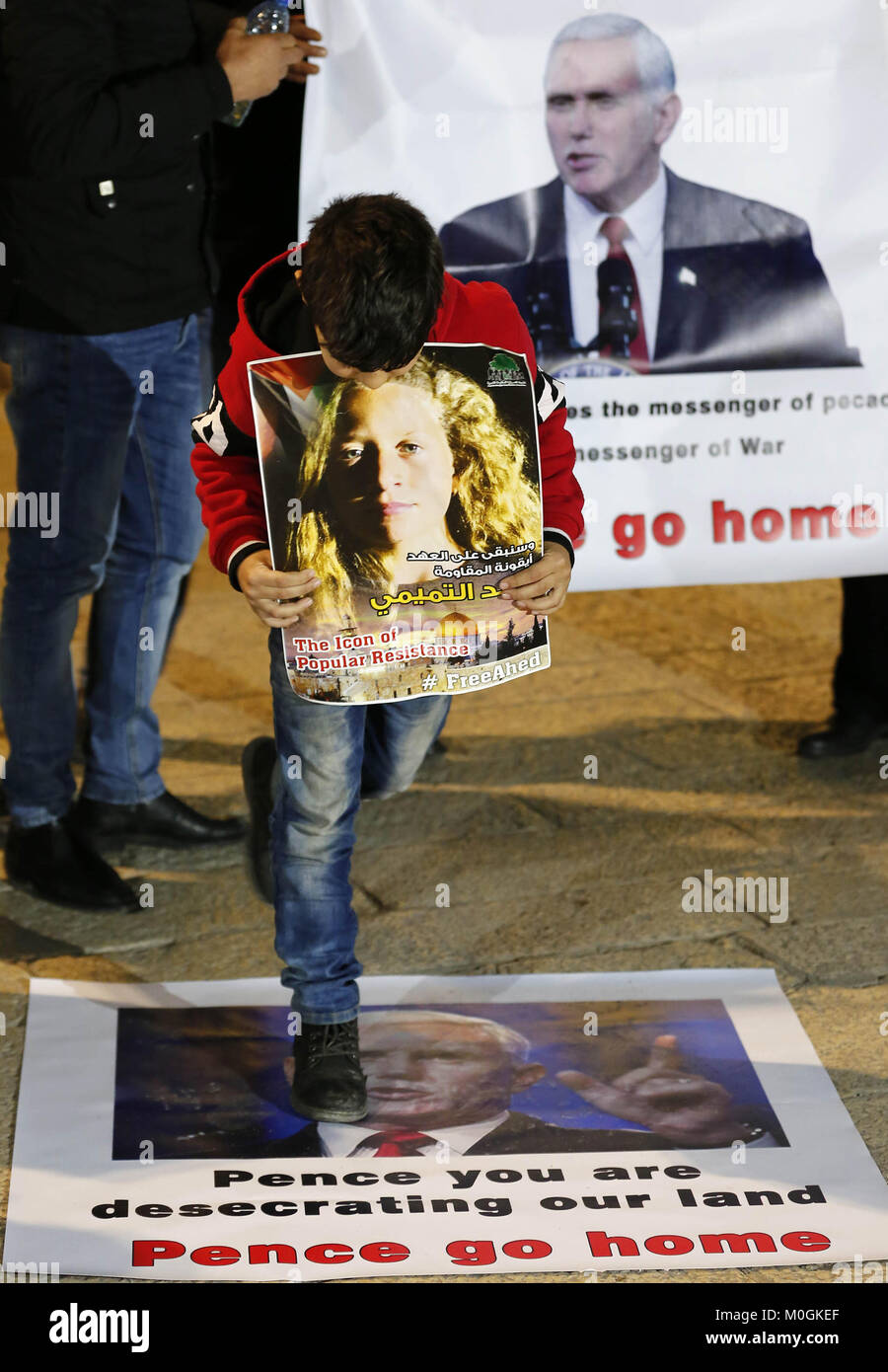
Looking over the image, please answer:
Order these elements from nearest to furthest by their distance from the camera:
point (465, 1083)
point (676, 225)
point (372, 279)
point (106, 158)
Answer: point (372, 279) → point (465, 1083) → point (106, 158) → point (676, 225)

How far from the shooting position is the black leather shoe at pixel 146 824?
3924mm

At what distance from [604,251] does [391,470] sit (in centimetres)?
142

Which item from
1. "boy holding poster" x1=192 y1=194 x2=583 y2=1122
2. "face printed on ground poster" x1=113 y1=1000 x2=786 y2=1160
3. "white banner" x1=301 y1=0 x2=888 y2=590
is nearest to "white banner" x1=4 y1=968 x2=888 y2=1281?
"face printed on ground poster" x1=113 y1=1000 x2=786 y2=1160

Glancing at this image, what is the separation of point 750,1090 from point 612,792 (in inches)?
54.4

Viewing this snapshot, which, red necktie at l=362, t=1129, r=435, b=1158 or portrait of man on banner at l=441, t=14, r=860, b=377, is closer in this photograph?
red necktie at l=362, t=1129, r=435, b=1158

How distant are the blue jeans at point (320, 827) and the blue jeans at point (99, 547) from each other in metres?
0.95

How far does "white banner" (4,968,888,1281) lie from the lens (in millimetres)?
2504

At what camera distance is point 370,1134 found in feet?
9.25

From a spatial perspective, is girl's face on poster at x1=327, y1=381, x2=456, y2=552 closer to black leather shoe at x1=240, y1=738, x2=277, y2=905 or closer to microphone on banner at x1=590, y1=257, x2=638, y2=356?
black leather shoe at x1=240, y1=738, x2=277, y2=905

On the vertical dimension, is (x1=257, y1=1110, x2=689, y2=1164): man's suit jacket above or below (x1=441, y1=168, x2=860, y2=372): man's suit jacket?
below

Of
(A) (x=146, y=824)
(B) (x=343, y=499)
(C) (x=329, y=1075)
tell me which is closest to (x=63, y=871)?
(A) (x=146, y=824)

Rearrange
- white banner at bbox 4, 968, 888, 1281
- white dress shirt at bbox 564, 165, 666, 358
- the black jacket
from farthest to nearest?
1. white dress shirt at bbox 564, 165, 666, 358
2. the black jacket
3. white banner at bbox 4, 968, 888, 1281

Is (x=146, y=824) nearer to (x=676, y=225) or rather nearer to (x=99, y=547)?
(x=99, y=547)

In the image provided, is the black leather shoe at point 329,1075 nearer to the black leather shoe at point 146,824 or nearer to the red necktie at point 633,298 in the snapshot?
the black leather shoe at point 146,824
